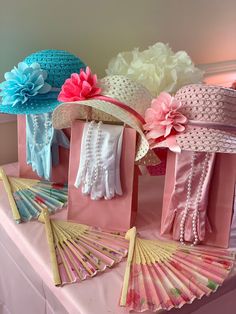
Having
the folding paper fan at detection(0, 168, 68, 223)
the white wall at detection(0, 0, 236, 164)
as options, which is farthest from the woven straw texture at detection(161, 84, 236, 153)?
the white wall at detection(0, 0, 236, 164)

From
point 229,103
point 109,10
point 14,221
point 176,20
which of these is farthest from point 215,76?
point 14,221

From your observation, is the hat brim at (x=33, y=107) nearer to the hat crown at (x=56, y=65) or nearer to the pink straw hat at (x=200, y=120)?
the hat crown at (x=56, y=65)

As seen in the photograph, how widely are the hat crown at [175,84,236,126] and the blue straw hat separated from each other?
0.96ft

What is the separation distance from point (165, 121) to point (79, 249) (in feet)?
0.86

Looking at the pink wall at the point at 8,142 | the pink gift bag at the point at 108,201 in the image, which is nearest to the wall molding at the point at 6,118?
the pink wall at the point at 8,142

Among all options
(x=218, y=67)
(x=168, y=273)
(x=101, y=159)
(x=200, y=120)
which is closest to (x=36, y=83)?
(x=101, y=159)

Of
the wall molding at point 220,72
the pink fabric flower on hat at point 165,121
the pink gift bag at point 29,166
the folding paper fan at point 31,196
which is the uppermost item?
the wall molding at point 220,72

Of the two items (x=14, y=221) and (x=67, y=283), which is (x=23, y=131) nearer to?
(x=14, y=221)

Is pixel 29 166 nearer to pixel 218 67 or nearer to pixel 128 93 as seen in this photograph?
pixel 128 93

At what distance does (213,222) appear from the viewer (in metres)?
0.69

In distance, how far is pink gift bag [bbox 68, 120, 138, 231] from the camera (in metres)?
0.71

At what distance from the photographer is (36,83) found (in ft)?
2.61

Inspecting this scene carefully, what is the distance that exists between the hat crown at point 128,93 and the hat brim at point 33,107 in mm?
132

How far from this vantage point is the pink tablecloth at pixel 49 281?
0.58m
